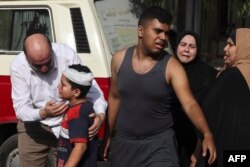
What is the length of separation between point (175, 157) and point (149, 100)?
1.35 feet

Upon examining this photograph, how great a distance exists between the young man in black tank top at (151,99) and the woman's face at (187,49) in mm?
1100

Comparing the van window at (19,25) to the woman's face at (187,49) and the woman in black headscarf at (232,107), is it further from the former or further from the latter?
the woman in black headscarf at (232,107)

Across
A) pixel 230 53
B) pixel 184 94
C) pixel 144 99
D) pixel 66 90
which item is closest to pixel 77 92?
pixel 66 90

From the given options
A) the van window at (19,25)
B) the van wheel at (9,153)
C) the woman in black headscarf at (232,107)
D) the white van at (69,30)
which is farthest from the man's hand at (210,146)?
the van wheel at (9,153)

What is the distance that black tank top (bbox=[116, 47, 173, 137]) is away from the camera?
3863mm

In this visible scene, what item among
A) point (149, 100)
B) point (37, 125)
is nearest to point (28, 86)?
point (37, 125)

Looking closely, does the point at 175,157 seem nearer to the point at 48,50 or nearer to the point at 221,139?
the point at 221,139

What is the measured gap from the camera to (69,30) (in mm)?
5777

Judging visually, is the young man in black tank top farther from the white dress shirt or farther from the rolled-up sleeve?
the rolled-up sleeve

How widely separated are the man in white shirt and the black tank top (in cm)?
21

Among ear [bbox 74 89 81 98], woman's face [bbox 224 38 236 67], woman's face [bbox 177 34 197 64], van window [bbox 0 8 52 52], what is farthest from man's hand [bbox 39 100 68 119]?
van window [bbox 0 8 52 52]

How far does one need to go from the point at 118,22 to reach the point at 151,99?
2.14 metres

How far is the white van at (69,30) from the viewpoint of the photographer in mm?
5754

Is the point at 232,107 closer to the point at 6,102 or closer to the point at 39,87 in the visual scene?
the point at 39,87
